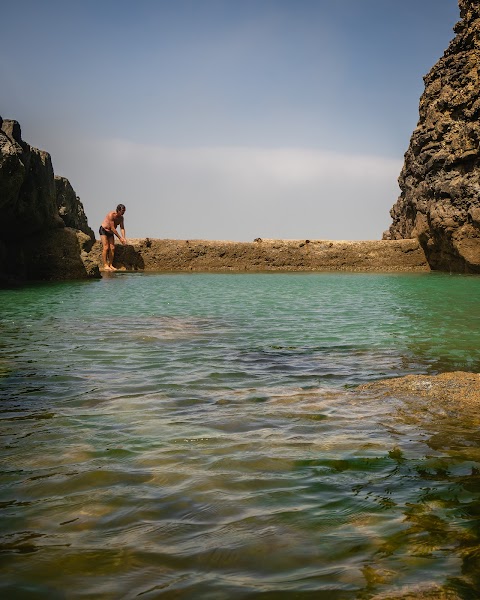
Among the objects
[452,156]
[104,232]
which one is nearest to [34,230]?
[104,232]

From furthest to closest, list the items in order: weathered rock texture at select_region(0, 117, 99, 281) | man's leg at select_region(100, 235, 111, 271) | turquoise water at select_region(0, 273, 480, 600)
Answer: man's leg at select_region(100, 235, 111, 271), weathered rock texture at select_region(0, 117, 99, 281), turquoise water at select_region(0, 273, 480, 600)

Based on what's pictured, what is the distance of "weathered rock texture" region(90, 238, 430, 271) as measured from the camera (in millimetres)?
23453

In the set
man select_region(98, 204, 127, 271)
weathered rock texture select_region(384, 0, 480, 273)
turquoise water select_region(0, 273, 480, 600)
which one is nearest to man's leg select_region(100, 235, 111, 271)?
man select_region(98, 204, 127, 271)

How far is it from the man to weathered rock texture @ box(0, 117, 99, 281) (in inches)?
56.5

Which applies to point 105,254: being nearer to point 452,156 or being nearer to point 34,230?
point 34,230

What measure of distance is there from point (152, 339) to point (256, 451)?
13.0 feet

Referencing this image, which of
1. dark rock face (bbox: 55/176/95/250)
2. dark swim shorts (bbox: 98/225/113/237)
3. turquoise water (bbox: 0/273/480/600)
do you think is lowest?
turquoise water (bbox: 0/273/480/600)

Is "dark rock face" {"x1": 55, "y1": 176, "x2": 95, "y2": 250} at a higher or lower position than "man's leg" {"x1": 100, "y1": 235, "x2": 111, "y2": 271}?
higher

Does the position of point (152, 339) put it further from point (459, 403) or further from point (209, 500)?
point (209, 500)

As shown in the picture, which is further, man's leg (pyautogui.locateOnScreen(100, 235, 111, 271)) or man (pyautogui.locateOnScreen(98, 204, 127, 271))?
man's leg (pyautogui.locateOnScreen(100, 235, 111, 271))

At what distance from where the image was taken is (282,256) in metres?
23.9

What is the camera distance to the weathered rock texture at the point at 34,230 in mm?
15422

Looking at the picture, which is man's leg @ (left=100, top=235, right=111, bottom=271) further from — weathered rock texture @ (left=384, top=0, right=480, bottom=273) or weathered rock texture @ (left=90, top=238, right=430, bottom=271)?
weathered rock texture @ (left=384, top=0, right=480, bottom=273)

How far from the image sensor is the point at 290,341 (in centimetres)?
666
